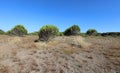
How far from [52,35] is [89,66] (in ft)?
35.1

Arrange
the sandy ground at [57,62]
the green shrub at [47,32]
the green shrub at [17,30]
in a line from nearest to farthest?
the sandy ground at [57,62] → the green shrub at [47,32] → the green shrub at [17,30]

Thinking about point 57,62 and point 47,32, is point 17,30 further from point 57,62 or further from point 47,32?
point 57,62

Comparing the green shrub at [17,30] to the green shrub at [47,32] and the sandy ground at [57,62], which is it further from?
the sandy ground at [57,62]

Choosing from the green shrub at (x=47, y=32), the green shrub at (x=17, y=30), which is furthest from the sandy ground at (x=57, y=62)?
the green shrub at (x=17, y=30)

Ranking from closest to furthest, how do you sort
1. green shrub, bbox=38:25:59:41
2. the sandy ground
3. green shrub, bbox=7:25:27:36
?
the sandy ground
green shrub, bbox=38:25:59:41
green shrub, bbox=7:25:27:36

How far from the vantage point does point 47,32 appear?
2008 centimetres

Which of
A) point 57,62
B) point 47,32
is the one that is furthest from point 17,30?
point 57,62

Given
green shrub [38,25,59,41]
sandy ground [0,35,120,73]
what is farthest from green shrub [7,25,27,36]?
sandy ground [0,35,120,73]

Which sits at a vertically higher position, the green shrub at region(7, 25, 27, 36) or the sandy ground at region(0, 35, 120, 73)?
the green shrub at region(7, 25, 27, 36)

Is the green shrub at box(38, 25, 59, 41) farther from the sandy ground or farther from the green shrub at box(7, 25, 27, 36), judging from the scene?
the green shrub at box(7, 25, 27, 36)

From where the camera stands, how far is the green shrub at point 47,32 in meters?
19.5

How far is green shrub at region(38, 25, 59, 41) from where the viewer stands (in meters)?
19.5

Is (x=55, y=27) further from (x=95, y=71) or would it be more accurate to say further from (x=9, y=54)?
(x=95, y=71)

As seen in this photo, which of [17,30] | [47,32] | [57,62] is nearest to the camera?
[57,62]
